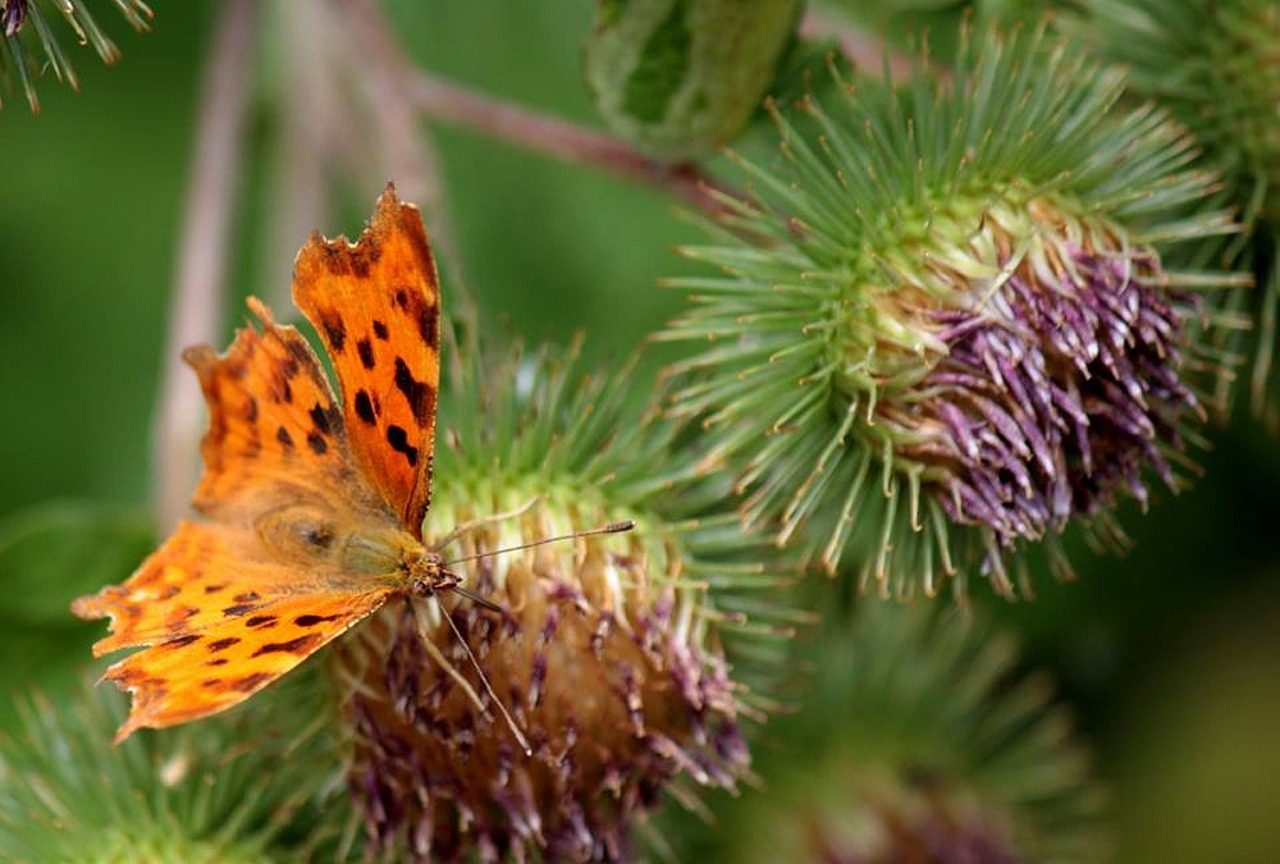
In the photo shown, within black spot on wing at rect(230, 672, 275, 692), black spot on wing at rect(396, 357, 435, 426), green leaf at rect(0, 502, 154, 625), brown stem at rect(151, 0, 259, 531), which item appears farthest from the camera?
brown stem at rect(151, 0, 259, 531)

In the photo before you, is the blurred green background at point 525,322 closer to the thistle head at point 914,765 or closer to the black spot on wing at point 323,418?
the thistle head at point 914,765

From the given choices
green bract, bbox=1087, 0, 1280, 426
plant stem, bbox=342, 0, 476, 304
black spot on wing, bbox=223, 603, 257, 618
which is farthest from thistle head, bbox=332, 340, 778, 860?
green bract, bbox=1087, 0, 1280, 426

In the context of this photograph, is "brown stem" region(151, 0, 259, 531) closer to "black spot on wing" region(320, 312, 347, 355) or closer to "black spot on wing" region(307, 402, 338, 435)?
"black spot on wing" region(307, 402, 338, 435)

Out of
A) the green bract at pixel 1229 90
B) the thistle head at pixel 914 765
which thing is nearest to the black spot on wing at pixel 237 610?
the thistle head at pixel 914 765

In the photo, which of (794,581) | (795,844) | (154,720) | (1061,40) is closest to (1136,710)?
(795,844)

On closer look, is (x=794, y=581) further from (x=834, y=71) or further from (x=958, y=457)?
(x=834, y=71)

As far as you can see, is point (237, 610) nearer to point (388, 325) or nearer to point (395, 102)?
point (388, 325)

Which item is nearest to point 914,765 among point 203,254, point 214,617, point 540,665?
point 540,665

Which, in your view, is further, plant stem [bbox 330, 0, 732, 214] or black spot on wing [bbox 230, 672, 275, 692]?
plant stem [bbox 330, 0, 732, 214]
